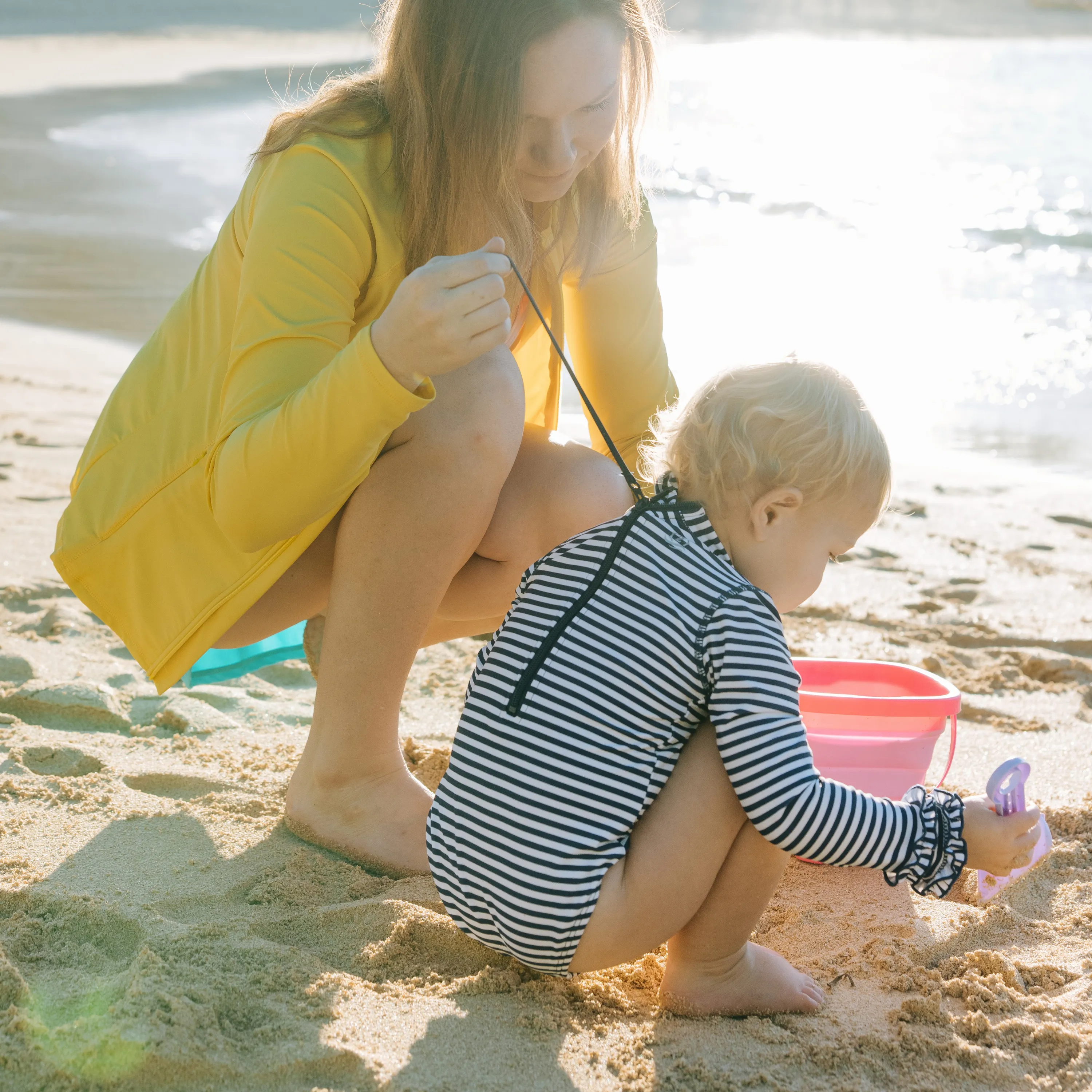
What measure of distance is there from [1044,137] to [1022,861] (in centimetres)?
1108

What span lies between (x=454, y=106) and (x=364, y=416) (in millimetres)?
513

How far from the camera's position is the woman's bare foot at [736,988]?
1.51 meters

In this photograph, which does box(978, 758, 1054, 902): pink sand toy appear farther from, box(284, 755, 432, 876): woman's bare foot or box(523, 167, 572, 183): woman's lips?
box(523, 167, 572, 183): woman's lips

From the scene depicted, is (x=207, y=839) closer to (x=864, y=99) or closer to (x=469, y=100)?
(x=469, y=100)

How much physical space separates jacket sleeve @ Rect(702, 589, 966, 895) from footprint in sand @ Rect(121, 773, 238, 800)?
98cm

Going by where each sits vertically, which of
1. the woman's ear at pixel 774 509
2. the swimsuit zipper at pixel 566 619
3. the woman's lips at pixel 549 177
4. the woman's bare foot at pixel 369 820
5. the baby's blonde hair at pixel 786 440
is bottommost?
the woman's bare foot at pixel 369 820

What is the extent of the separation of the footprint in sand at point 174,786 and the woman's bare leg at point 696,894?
823 mm

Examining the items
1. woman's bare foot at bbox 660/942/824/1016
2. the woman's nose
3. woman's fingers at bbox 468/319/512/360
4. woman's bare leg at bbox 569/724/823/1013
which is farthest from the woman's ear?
the woman's nose

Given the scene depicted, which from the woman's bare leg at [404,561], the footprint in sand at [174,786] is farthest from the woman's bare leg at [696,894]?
Answer: the footprint in sand at [174,786]

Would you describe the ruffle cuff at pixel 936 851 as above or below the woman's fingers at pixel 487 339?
below

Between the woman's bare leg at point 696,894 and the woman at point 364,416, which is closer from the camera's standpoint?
the woman's bare leg at point 696,894

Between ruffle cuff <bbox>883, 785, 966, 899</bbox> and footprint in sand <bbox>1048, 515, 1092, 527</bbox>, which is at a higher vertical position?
ruffle cuff <bbox>883, 785, 966, 899</bbox>

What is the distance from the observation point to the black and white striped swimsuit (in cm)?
142

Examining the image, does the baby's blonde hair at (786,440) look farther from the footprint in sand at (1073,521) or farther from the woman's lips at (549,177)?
the footprint in sand at (1073,521)
